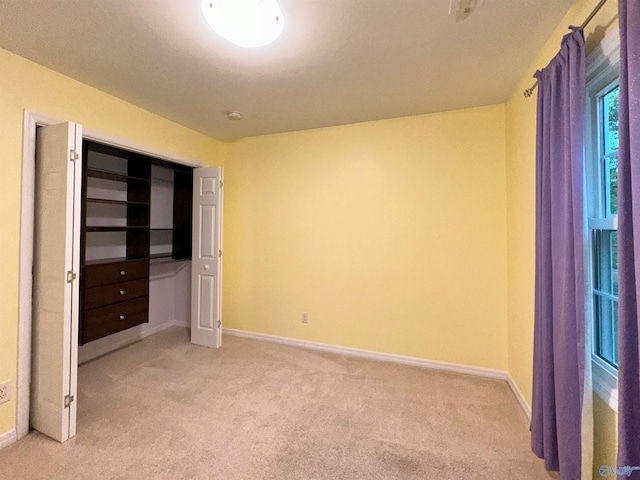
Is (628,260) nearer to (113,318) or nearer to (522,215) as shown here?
(522,215)

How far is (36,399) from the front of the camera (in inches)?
76.8

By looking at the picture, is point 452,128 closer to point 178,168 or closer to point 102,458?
point 178,168

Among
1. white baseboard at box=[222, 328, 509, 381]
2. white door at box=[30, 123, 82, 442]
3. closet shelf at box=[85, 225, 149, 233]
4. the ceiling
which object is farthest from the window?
closet shelf at box=[85, 225, 149, 233]

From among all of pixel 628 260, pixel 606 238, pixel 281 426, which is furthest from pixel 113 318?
pixel 606 238

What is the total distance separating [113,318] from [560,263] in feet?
11.5

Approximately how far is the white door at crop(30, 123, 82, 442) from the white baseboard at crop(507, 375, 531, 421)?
3036 mm

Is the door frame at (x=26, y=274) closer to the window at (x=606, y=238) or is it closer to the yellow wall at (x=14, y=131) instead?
the yellow wall at (x=14, y=131)

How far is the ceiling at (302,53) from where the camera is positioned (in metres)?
1.53

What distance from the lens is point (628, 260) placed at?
99 cm

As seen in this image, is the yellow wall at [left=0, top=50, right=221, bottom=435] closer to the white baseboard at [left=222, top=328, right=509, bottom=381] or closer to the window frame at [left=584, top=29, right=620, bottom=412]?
the white baseboard at [left=222, top=328, right=509, bottom=381]

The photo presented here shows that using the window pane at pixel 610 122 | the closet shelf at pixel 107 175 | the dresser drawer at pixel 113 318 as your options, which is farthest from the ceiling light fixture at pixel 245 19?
the dresser drawer at pixel 113 318

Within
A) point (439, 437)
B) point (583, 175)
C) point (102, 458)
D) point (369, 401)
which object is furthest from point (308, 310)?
point (583, 175)

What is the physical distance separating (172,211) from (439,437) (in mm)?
3943

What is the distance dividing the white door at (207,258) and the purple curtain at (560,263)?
2914mm
